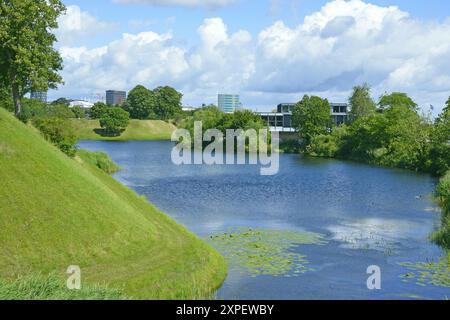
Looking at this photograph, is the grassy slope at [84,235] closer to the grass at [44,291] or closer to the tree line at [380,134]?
the grass at [44,291]

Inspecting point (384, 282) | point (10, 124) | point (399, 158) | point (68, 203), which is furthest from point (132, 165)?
point (384, 282)

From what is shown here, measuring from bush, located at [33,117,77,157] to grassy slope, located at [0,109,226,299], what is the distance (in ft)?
29.4

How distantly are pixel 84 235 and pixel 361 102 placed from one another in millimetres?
151571

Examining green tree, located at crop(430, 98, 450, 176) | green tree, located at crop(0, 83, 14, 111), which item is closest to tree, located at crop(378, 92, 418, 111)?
green tree, located at crop(430, 98, 450, 176)

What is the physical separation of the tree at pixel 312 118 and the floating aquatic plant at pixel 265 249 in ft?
368

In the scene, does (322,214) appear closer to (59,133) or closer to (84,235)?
(59,133)

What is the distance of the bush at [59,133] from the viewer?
52750mm

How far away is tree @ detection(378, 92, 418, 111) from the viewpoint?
162m

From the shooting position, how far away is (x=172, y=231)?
40.7 meters

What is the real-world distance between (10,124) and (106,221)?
13.5 meters

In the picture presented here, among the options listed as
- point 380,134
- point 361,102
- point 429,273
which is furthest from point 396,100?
point 429,273

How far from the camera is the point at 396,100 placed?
16162cm
